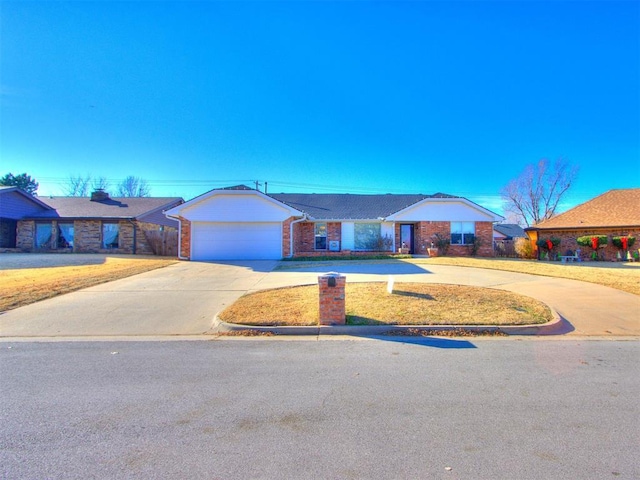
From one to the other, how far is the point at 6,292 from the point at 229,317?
23.0 feet

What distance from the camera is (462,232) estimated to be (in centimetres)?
2144

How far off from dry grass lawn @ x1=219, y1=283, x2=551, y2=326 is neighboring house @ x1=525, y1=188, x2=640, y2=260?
49.1ft

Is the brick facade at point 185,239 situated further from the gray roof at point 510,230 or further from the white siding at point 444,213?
the gray roof at point 510,230

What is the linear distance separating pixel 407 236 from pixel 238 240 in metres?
10.8

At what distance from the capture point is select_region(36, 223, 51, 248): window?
2361 centimetres

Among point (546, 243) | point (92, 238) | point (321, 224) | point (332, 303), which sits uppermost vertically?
point (321, 224)

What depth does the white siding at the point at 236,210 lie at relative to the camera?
18578 mm

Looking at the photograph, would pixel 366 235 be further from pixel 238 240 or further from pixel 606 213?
pixel 606 213

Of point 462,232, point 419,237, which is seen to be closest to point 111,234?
point 419,237

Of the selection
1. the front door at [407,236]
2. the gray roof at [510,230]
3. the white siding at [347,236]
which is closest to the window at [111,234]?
the white siding at [347,236]

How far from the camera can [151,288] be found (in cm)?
1015

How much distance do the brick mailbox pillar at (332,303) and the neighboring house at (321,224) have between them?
1262 centimetres

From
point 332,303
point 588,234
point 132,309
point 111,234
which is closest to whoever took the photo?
point 332,303

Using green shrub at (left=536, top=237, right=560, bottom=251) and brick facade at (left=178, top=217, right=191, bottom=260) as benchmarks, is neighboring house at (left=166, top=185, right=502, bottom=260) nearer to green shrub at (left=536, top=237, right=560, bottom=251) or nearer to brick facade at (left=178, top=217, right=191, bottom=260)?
brick facade at (left=178, top=217, right=191, bottom=260)
